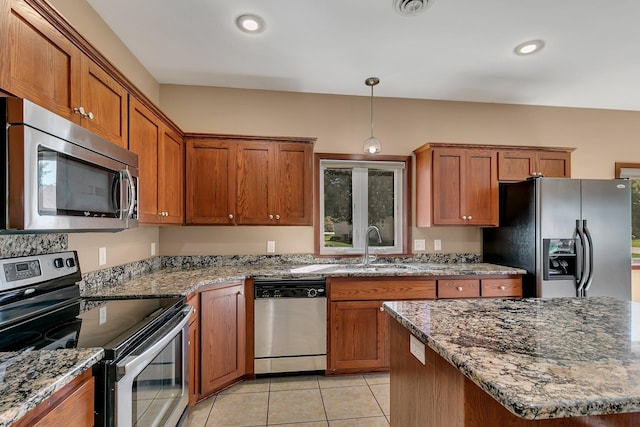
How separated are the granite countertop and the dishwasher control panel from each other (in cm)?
6

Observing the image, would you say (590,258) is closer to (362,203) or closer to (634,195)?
(634,195)

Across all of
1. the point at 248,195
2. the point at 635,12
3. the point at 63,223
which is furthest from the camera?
the point at 248,195

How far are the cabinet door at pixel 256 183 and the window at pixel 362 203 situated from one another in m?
0.65

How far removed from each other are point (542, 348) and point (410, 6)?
1.95 meters

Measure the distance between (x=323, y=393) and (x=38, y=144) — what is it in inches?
92.5

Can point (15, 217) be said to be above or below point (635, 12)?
below

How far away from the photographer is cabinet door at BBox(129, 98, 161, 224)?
1954 millimetres

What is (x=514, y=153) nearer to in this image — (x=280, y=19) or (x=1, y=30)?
(x=280, y=19)

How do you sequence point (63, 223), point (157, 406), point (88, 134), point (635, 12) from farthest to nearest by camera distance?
point (635, 12)
point (157, 406)
point (88, 134)
point (63, 223)

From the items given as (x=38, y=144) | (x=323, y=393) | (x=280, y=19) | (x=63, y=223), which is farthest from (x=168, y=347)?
(x=280, y=19)

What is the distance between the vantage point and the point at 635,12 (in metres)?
2.03

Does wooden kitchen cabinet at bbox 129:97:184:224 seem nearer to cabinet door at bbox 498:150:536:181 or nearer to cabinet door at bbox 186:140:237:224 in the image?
cabinet door at bbox 186:140:237:224

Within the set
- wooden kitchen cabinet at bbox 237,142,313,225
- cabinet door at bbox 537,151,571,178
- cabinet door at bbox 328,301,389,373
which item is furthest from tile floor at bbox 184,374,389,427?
cabinet door at bbox 537,151,571,178

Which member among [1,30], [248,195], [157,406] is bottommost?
[157,406]
